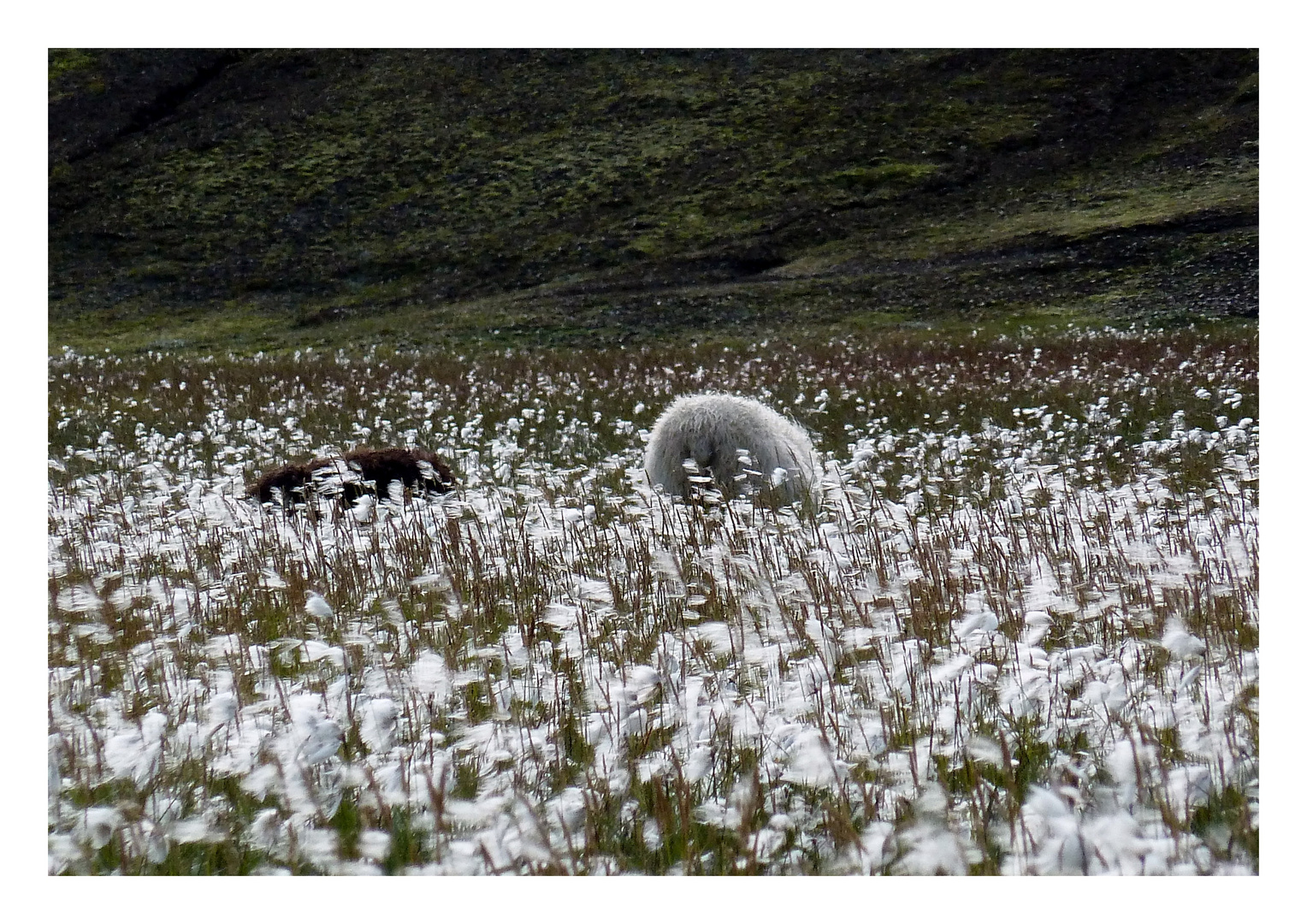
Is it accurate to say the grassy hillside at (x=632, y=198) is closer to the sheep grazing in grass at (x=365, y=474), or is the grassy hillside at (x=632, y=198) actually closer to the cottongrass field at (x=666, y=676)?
the sheep grazing in grass at (x=365, y=474)

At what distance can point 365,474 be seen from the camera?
8.30 metres

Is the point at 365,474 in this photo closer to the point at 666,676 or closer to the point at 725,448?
the point at 725,448

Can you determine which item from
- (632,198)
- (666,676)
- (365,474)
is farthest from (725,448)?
(632,198)

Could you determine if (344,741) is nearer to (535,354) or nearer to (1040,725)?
(1040,725)

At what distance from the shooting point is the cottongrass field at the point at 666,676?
3.29m

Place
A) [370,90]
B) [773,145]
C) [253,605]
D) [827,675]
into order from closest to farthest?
[827,675] → [253,605] → [370,90] → [773,145]

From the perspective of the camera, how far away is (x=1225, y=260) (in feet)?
83.5

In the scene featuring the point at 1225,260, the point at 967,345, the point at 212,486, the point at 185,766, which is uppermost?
the point at 1225,260

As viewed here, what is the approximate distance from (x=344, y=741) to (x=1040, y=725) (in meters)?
2.49

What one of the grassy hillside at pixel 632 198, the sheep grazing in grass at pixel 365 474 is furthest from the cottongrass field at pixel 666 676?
the grassy hillside at pixel 632 198

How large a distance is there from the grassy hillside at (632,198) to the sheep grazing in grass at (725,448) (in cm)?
944

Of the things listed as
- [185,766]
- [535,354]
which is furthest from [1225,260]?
[185,766]

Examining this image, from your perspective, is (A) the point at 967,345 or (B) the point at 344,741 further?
(A) the point at 967,345

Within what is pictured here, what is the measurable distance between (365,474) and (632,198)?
23.7m
